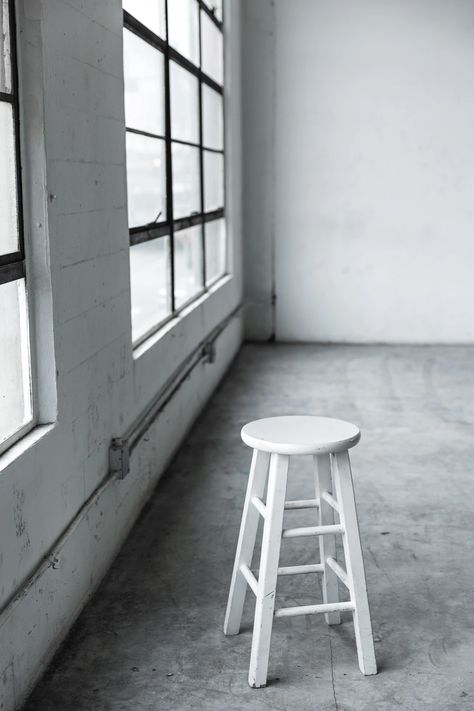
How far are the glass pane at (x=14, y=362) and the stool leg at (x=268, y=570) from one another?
710 millimetres

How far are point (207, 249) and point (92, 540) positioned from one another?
3.49m

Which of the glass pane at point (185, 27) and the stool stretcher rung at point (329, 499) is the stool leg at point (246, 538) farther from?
A: the glass pane at point (185, 27)

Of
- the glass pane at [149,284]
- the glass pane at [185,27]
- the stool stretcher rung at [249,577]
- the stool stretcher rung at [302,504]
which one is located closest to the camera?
the stool stretcher rung at [249,577]

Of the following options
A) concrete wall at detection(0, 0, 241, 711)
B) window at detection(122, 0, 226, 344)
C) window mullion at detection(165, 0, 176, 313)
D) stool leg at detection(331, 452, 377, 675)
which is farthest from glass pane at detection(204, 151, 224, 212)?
stool leg at detection(331, 452, 377, 675)

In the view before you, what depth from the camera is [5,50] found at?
2.30 m

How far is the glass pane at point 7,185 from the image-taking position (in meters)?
2.30

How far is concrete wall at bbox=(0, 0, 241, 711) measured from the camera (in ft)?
7.58

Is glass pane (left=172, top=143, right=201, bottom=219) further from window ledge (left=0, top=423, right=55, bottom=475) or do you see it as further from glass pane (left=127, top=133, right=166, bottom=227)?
window ledge (left=0, top=423, right=55, bottom=475)

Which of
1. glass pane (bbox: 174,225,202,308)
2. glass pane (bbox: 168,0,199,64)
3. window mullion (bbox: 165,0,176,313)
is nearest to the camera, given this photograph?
window mullion (bbox: 165,0,176,313)

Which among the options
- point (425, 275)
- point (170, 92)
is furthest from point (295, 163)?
point (170, 92)

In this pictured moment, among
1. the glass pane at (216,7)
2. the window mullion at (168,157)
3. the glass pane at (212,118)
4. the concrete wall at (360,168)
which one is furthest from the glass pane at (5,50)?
the concrete wall at (360,168)

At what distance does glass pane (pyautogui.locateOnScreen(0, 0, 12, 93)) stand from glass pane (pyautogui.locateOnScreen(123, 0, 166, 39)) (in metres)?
1.33

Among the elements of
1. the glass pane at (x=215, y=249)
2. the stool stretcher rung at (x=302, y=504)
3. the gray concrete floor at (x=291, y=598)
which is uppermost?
the glass pane at (x=215, y=249)

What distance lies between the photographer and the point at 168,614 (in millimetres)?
2809
